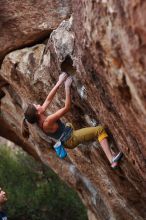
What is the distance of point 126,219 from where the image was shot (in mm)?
11539

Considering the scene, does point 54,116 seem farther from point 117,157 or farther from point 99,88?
point 117,157

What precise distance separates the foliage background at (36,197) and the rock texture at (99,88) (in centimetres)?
776

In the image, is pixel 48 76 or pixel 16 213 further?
pixel 16 213

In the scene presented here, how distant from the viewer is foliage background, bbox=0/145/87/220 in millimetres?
21375

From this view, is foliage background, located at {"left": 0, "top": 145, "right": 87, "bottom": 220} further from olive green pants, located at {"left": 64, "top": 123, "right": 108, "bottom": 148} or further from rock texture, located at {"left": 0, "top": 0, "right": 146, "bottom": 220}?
olive green pants, located at {"left": 64, "top": 123, "right": 108, "bottom": 148}

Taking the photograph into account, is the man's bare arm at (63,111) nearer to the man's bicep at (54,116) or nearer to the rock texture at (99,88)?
the man's bicep at (54,116)

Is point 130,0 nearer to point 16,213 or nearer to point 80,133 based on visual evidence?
point 80,133

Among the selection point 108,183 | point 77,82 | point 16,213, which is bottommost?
point 16,213

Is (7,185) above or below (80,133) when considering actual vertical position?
below

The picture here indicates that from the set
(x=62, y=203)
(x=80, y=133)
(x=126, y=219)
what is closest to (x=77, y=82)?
(x=80, y=133)

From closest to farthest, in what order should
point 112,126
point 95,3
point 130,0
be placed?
point 130,0
point 95,3
point 112,126

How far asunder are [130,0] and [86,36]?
58.2 inches

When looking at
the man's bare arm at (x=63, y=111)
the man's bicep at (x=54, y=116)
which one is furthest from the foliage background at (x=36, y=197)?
the man's bicep at (x=54, y=116)

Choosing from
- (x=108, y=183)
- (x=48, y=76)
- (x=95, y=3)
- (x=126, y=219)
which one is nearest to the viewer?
(x=95, y=3)
